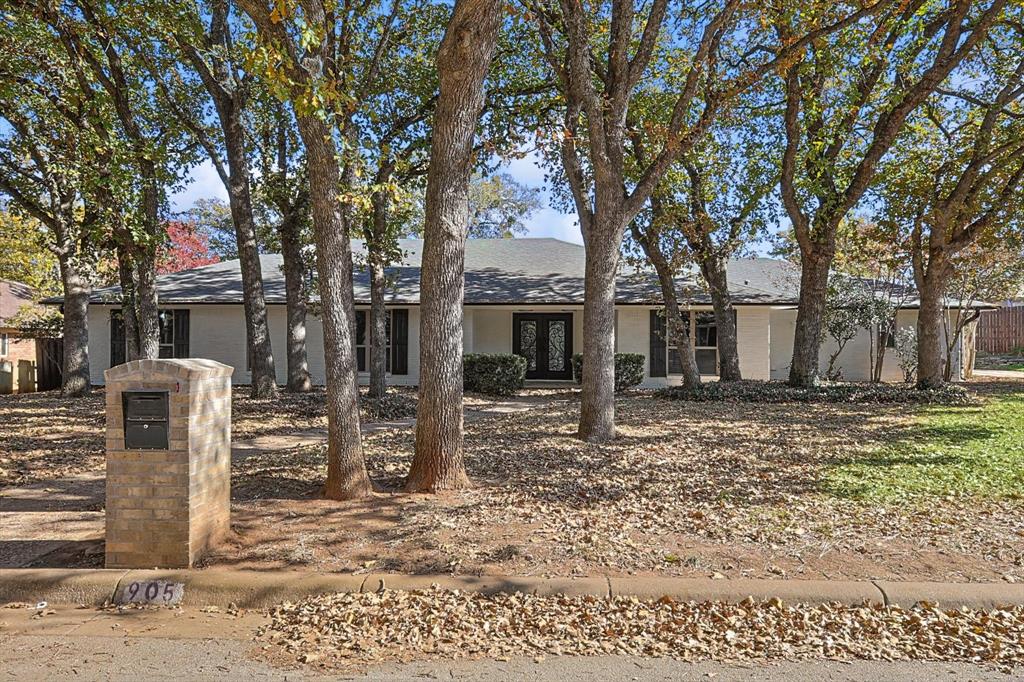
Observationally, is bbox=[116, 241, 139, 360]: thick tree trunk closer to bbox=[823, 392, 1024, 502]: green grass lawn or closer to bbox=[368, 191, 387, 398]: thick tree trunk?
bbox=[368, 191, 387, 398]: thick tree trunk

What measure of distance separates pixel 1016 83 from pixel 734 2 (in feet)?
27.2

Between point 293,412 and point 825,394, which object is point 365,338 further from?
point 825,394

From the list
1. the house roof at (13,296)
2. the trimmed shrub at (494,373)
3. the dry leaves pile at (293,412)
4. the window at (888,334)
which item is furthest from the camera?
the house roof at (13,296)

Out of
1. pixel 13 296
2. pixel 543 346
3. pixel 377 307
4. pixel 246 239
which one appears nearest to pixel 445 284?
pixel 377 307

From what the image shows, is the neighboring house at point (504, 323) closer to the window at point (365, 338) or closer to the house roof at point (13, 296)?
the window at point (365, 338)

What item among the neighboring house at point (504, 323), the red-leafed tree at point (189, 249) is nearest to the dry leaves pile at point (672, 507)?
the neighboring house at point (504, 323)

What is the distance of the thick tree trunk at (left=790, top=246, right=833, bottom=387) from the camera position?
49.1 feet

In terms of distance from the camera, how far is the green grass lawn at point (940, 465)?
6297mm

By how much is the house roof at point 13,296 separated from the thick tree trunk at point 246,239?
18.5 metres

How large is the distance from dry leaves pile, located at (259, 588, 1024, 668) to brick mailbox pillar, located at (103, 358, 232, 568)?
3.14 feet

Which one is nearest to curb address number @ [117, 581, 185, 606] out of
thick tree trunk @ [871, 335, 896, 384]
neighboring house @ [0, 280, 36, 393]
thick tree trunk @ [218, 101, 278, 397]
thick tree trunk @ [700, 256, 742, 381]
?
thick tree trunk @ [218, 101, 278, 397]

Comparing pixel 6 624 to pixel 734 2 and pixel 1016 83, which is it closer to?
pixel 734 2

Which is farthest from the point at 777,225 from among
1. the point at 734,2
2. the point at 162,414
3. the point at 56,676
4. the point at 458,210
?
the point at 56,676

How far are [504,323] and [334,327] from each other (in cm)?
1424
